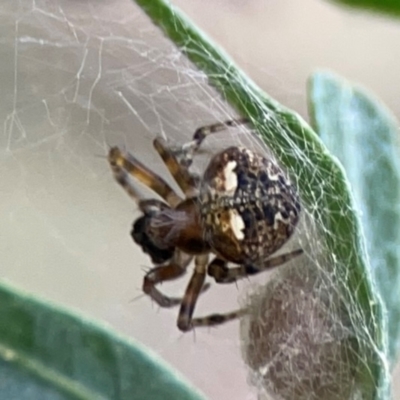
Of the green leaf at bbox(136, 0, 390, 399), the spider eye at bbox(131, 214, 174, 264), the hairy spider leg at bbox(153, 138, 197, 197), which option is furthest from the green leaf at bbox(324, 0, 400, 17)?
the spider eye at bbox(131, 214, 174, 264)

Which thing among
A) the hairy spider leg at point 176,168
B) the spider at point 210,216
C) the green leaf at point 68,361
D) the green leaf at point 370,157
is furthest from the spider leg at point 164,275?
the green leaf at point 68,361

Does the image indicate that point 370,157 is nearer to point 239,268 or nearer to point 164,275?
point 239,268

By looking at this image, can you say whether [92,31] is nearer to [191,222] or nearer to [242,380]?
[191,222]

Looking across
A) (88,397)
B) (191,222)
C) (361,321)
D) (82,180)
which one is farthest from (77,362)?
(82,180)

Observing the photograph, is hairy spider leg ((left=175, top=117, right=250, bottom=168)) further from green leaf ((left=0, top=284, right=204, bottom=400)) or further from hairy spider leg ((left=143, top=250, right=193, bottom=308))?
green leaf ((left=0, top=284, right=204, bottom=400))

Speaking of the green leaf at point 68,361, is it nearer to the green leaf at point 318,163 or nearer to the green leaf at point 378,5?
the green leaf at point 318,163

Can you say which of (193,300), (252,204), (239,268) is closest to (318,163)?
(252,204)
